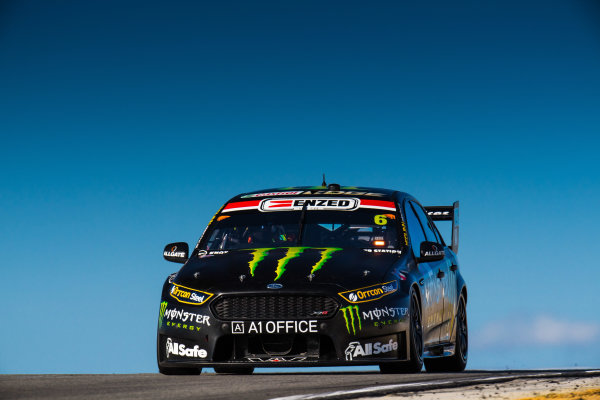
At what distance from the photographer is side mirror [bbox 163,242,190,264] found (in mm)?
10203

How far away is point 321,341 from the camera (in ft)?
29.2

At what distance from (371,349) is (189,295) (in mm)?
1577

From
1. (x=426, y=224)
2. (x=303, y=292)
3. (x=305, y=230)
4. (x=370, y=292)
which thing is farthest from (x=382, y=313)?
(x=426, y=224)

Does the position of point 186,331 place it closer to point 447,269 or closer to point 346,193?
point 346,193

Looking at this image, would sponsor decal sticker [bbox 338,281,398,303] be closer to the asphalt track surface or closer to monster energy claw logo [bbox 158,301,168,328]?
the asphalt track surface

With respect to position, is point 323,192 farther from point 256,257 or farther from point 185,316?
point 185,316

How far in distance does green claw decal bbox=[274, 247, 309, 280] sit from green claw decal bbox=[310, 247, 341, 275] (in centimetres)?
21

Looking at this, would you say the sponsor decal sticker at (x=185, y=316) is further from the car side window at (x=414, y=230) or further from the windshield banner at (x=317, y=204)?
the car side window at (x=414, y=230)

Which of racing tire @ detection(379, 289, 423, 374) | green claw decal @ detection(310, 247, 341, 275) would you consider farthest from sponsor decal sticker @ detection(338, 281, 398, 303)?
green claw decal @ detection(310, 247, 341, 275)

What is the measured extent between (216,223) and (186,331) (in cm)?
188

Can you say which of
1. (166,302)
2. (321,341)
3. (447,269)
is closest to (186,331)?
(166,302)

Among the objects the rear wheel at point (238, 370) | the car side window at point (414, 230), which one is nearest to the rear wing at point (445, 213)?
the car side window at point (414, 230)

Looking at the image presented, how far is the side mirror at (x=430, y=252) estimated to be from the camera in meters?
10.2

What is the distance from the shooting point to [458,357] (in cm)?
1212
